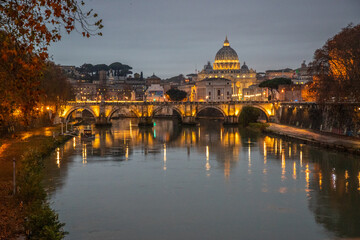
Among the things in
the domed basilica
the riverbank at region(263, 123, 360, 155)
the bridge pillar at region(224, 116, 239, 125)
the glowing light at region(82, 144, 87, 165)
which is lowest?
the glowing light at region(82, 144, 87, 165)

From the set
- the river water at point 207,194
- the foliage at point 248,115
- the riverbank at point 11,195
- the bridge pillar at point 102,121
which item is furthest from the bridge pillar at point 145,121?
the riverbank at point 11,195

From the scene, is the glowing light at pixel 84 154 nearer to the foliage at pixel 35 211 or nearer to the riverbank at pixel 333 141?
the foliage at pixel 35 211

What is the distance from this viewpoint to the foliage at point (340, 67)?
135 feet

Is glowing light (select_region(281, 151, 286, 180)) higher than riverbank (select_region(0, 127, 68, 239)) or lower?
lower

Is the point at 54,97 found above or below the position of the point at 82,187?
above

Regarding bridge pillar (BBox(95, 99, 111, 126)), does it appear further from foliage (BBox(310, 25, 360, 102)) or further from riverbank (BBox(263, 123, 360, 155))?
foliage (BBox(310, 25, 360, 102))

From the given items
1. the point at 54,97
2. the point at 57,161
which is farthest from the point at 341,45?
the point at 54,97

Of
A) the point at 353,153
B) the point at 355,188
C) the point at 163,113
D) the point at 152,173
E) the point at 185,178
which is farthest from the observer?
the point at 163,113

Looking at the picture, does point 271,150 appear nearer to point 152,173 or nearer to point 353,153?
point 353,153

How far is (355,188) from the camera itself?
26.3 metres

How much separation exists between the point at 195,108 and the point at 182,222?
68.5m

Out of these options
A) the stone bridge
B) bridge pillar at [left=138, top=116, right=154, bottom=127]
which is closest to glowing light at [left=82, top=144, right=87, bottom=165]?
bridge pillar at [left=138, top=116, right=154, bottom=127]

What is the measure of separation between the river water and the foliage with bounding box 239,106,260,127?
34.4 metres

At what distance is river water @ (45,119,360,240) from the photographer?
Result: 19344mm
